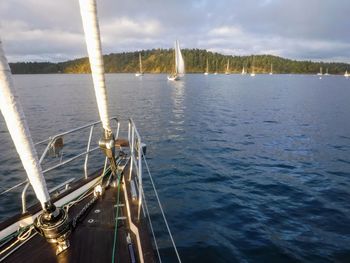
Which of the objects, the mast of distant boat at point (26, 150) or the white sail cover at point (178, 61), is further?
the white sail cover at point (178, 61)

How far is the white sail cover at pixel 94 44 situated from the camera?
399cm

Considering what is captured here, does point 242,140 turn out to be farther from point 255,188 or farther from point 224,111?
point 224,111

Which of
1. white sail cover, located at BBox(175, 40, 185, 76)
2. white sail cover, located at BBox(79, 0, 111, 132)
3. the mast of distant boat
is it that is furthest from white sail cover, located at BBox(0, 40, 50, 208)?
white sail cover, located at BBox(175, 40, 185, 76)

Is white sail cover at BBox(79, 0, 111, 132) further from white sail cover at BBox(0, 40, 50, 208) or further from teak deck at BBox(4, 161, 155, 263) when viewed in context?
teak deck at BBox(4, 161, 155, 263)

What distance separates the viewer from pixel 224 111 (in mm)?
35500

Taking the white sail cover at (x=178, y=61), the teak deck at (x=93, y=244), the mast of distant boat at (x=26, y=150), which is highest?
the mast of distant boat at (x=26, y=150)

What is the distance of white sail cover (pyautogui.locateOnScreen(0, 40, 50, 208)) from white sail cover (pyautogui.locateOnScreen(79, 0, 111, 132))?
5.83 feet

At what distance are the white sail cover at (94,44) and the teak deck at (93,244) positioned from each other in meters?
2.20

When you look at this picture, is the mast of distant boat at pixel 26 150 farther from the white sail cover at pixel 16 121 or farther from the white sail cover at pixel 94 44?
the white sail cover at pixel 94 44

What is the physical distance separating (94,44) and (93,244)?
11.1 feet

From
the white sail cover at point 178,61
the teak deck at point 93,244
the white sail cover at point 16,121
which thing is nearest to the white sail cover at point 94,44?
the white sail cover at point 16,121

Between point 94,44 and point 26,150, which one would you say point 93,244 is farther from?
point 94,44

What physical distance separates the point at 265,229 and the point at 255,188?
3262 mm

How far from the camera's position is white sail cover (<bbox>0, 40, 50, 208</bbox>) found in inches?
102
